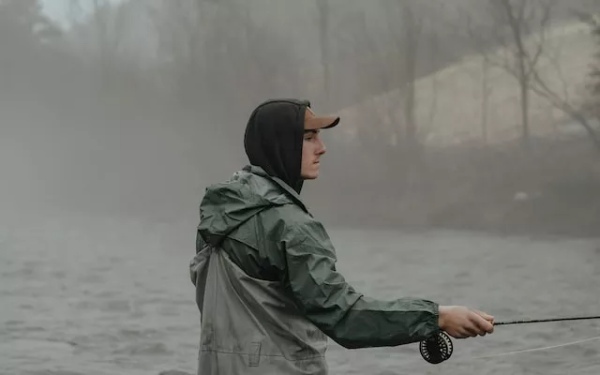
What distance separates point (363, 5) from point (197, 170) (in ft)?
4.52

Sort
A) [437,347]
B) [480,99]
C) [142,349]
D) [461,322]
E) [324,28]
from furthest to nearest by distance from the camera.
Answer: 1. [324,28]
2. [480,99]
3. [142,349]
4. [437,347]
5. [461,322]

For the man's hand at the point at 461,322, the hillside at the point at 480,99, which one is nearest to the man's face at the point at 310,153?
the man's hand at the point at 461,322

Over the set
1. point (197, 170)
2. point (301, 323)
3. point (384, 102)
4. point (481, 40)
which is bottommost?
point (301, 323)

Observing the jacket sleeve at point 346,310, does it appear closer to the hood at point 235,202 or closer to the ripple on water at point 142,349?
the hood at point 235,202

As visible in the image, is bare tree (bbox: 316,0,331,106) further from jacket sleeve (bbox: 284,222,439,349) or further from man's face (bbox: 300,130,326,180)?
jacket sleeve (bbox: 284,222,439,349)

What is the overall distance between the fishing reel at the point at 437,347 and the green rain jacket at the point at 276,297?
0.29 ft

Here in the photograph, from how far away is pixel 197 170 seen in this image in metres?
4.96

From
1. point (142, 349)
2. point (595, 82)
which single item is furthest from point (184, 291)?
point (595, 82)

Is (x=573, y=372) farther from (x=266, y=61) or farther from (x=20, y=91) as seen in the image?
(x=20, y=91)

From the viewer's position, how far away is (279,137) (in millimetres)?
1652

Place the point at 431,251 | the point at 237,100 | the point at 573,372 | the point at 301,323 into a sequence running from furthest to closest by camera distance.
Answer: the point at 237,100 < the point at 431,251 < the point at 573,372 < the point at 301,323

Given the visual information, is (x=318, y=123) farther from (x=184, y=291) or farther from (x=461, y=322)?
(x=184, y=291)

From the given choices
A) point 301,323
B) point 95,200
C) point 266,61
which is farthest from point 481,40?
point 301,323

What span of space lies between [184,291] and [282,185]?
3141mm
